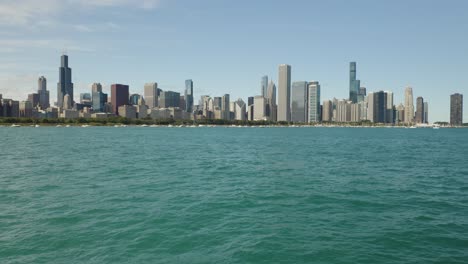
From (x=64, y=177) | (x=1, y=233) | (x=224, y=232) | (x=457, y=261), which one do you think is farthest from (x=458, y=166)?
(x=1, y=233)

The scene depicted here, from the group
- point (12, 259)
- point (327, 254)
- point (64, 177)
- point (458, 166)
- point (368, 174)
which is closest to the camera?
point (12, 259)

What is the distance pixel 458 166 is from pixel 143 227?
5942cm

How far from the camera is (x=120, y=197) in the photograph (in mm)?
33062

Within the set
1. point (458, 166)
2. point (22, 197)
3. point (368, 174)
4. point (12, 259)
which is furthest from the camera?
point (458, 166)

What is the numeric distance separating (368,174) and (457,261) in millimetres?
32859

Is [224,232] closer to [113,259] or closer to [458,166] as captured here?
[113,259]

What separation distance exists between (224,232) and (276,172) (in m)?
29.6

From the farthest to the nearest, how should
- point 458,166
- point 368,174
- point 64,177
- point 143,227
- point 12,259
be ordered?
point 458,166 < point 368,174 < point 64,177 < point 143,227 < point 12,259

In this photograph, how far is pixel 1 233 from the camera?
2197cm

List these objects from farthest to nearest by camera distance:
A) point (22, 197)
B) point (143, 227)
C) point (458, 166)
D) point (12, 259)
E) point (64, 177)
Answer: point (458, 166) → point (64, 177) → point (22, 197) → point (143, 227) → point (12, 259)

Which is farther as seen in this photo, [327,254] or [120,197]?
[120,197]

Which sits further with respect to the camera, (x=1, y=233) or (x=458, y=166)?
(x=458, y=166)

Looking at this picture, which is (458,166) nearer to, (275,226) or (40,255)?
(275,226)

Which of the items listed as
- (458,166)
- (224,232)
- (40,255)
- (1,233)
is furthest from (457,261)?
(458,166)
